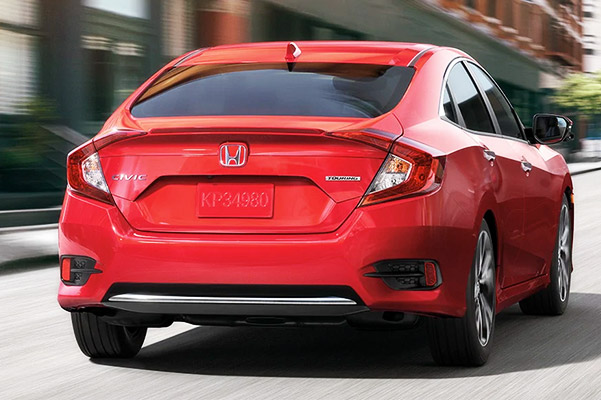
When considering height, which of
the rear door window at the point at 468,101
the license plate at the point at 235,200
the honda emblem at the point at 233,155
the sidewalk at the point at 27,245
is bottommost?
the sidewalk at the point at 27,245

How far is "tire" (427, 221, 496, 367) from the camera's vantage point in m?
6.09

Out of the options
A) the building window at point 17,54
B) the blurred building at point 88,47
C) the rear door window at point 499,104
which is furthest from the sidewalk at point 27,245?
the rear door window at point 499,104

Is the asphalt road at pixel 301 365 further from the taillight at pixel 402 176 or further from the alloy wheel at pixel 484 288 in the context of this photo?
the taillight at pixel 402 176

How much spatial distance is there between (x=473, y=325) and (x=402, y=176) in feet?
2.99

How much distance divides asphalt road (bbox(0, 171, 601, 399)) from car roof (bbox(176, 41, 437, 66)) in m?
1.49

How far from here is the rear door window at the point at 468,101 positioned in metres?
6.72

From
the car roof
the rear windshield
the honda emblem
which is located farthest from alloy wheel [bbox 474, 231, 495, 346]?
the honda emblem

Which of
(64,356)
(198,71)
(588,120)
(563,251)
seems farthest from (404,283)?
(588,120)

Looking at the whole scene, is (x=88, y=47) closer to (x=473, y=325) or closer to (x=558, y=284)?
(x=558, y=284)

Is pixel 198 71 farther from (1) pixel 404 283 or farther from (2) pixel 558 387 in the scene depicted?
(2) pixel 558 387

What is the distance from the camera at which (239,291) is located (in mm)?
5680

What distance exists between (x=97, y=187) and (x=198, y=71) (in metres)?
0.95

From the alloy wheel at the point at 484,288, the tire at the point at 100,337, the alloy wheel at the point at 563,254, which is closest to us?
the alloy wheel at the point at 484,288

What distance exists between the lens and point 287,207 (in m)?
5.64
